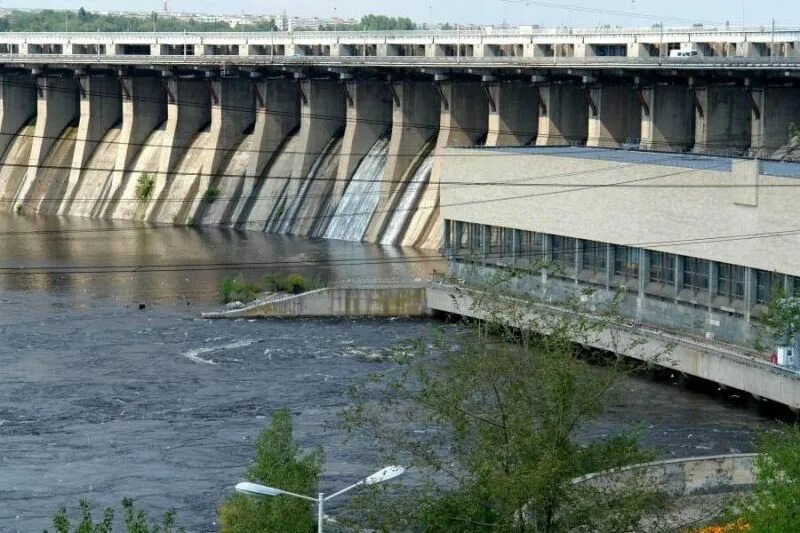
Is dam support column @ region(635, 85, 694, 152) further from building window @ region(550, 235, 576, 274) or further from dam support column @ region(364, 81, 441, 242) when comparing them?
building window @ region(550, 235, 576, 274)

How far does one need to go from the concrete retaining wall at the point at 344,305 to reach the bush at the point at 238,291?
74.2 inches

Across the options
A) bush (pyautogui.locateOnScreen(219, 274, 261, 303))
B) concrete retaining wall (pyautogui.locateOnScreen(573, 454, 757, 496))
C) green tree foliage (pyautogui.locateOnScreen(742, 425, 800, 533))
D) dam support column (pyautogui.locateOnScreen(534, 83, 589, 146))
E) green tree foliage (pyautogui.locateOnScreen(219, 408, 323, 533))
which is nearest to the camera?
green tree foliage (pyautogui.locateOnScreen(742, 425, 800, 533))

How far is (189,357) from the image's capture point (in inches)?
1544

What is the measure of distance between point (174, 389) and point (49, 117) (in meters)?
43.4

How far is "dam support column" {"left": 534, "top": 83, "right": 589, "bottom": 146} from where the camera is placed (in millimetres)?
57500

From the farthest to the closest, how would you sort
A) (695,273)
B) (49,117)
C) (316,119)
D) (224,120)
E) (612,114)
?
(49,117) → (224,120) → (316,119) → (612,114) → (695,273)

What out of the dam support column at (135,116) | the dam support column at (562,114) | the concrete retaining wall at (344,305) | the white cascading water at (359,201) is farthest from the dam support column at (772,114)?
the dam support column at (135,116)

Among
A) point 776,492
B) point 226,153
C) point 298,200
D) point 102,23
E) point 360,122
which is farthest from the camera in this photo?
point 102,23

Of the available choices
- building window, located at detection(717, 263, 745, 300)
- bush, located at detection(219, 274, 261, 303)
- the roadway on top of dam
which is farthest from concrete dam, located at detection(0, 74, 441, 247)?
building window, located at detection(717, 263, 745, 300)

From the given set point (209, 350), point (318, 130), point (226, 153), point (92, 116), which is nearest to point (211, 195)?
point (226, 153)

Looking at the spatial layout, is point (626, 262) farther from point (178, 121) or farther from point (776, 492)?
point (178, 121)

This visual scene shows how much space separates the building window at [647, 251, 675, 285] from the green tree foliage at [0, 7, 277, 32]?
113681 mm

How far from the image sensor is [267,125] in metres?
67.2

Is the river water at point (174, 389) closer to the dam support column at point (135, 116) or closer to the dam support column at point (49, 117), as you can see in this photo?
the dam support column at point (135, 116)
